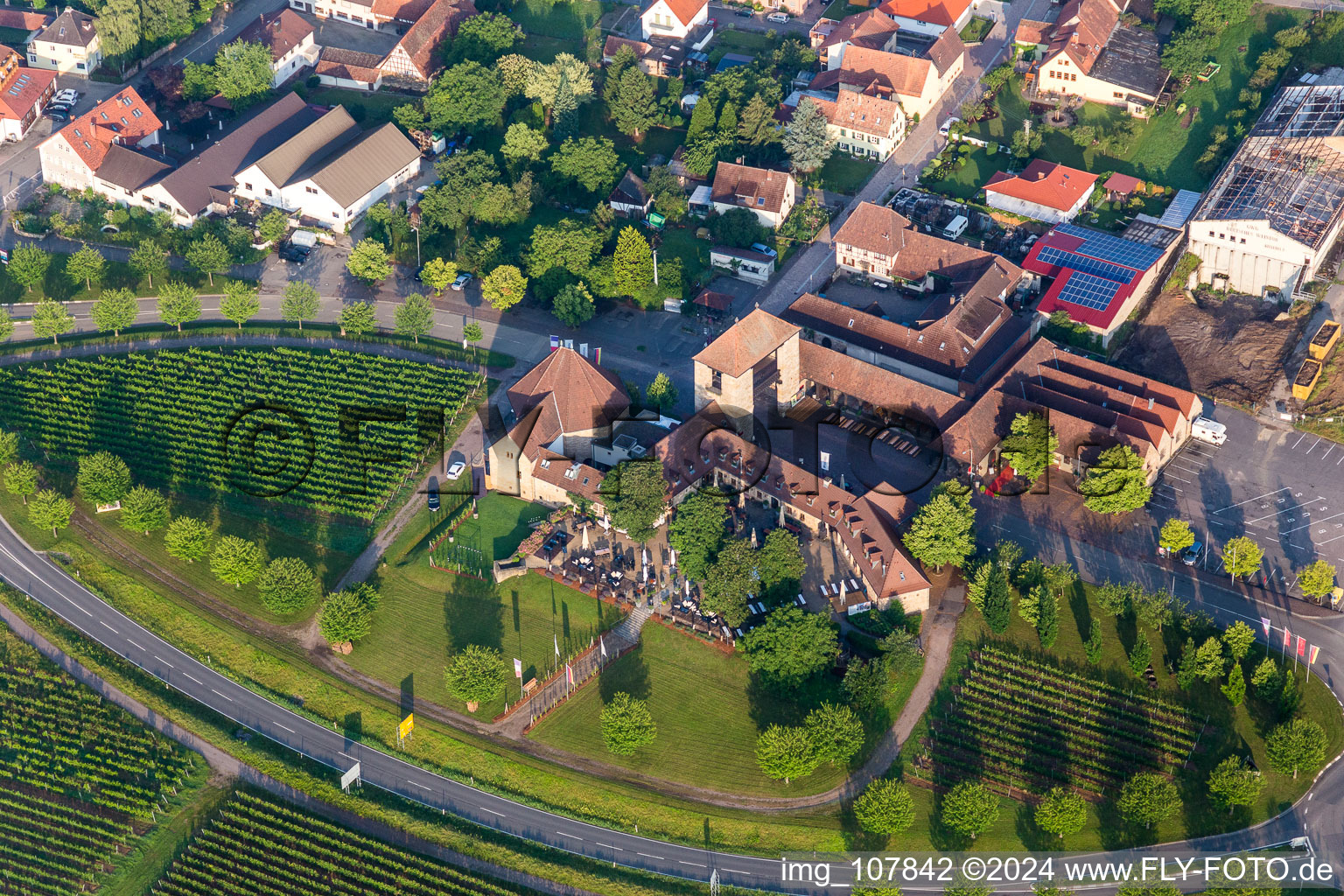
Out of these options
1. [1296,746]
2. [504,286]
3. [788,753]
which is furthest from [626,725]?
[504,286]

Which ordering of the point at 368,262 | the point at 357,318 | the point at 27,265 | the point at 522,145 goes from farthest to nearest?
the point at 522,145 → the point at 368,262 → the point at 27,265 → the point at 357,318

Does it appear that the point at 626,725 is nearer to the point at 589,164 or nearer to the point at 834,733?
the point at 834,733

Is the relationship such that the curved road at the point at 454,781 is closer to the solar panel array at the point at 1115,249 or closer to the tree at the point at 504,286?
the solar panel array at the point at 1115,249

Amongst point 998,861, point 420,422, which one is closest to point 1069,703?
point 998,861

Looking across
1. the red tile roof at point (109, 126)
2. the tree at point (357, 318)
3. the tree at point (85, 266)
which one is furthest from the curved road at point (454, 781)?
the red tile roof at point (109, 126)

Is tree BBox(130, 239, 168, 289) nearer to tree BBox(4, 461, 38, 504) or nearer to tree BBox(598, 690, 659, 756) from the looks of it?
tree BBox(4, 461, 38, 504)
